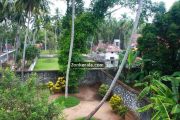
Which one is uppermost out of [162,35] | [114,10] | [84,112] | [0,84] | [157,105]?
[114,10]

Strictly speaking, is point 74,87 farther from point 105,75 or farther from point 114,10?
point 114,10

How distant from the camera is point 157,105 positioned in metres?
8.66

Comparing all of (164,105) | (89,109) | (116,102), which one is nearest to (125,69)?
(89,109)

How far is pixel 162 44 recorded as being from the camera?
15336 millimetres

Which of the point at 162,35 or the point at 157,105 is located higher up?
the point at 162,35

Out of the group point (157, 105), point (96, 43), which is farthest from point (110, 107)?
point (96, 43)

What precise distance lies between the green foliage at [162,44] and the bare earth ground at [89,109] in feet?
13.3

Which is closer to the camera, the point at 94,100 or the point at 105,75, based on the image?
the point at 94,100

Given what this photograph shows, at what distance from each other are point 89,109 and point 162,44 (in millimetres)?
5845

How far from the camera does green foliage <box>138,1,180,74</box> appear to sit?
575 inches

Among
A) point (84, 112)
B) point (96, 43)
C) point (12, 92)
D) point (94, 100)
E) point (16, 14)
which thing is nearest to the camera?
point (12, 92)

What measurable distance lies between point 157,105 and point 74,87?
10.0m

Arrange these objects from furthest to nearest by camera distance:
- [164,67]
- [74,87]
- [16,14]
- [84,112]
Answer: [16,14] < [74,87] < [164,67] < [84,112]

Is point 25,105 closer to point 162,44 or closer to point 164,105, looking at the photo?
point 164,105
